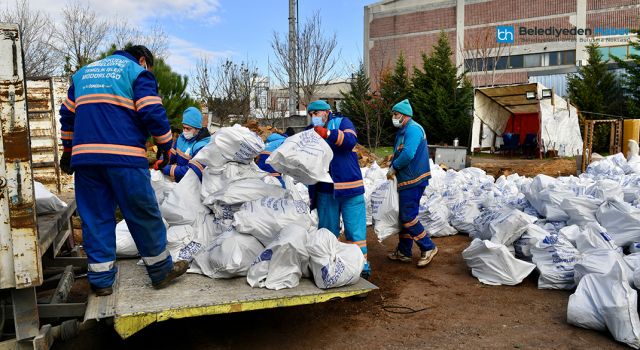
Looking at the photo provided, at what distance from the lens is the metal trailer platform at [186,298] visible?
8.28 ft

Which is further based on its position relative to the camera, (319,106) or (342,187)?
(319,106)

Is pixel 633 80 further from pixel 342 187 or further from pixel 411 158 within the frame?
pixel 342 187

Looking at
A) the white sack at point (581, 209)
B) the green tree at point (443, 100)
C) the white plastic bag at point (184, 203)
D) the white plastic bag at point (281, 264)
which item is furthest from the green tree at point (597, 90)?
the white plastic bag at point (281, 264)

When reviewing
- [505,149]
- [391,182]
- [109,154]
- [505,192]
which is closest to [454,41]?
[505,149]

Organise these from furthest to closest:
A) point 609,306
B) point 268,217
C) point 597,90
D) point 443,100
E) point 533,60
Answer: point 533,60 → point 443,100 → point 597,90 → point 268,217 → point 609,306

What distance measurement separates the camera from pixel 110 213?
116 inches

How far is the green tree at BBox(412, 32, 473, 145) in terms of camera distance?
806 inches

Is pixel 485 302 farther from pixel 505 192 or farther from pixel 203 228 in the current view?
pixel 505 192

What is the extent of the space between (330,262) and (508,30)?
102 feet

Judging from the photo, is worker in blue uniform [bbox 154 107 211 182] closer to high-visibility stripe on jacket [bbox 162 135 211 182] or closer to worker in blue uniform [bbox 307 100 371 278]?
high-visibility stripe on jacket [bbox 162 135 211 182]

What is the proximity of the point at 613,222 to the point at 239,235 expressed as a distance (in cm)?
334

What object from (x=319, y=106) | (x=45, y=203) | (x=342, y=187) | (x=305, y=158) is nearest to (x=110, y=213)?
(x=45, y=203)

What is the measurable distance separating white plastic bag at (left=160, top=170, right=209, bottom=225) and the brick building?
77.6ft

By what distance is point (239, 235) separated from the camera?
11.5ft
